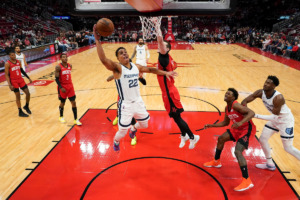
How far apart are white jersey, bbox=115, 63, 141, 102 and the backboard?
1.99m

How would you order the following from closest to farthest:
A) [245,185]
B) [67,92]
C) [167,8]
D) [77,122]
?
[245,185] < [167,8] < [67,92] < [77,122]

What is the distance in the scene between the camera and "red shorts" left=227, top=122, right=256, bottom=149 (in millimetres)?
3518

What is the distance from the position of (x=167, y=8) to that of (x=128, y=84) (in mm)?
2334

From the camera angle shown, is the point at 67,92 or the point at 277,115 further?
the point at 67,92

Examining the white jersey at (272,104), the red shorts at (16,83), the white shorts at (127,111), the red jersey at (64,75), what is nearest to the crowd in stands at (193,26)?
the red shorts at (16,83)

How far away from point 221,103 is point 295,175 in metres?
3.44

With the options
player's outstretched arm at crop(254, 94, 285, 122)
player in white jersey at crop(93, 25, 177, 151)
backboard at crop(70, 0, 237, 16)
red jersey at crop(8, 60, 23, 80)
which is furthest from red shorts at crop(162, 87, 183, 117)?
red jersey at crop(8, 60, 23, 80)

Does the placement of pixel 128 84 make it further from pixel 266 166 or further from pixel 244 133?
pixel 266 166

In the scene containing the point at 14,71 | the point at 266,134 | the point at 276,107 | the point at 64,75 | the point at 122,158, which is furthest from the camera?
the point at 14,71

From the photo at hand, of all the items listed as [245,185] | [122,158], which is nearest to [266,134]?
[245,185]

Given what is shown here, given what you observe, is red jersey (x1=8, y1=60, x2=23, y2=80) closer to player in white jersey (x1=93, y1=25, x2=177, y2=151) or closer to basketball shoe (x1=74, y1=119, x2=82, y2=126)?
basketball shoe (x1=74, y1=119, x2=82, y2=126)

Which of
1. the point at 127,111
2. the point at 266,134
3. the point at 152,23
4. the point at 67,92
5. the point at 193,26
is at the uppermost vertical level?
the point at 193,26

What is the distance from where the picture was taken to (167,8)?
499 centimetres

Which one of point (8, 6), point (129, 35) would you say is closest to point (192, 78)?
point (129, 35)
